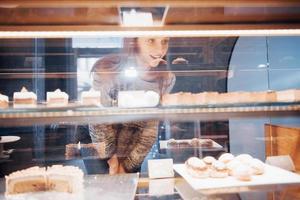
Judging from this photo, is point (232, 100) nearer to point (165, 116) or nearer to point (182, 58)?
point (165, 116)

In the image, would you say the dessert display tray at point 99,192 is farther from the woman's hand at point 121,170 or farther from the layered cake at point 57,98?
the layered cake at point 57,98

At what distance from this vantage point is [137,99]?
1.20 m

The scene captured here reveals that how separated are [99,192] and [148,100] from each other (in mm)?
402

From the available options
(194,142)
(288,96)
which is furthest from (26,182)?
(288,96)

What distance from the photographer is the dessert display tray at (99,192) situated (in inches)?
41.9

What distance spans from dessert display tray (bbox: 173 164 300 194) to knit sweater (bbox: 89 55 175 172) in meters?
0.32

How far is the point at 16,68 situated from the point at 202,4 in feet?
4.99

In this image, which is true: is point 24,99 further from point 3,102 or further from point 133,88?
point 133,88

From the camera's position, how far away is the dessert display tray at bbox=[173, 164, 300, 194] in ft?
3.53

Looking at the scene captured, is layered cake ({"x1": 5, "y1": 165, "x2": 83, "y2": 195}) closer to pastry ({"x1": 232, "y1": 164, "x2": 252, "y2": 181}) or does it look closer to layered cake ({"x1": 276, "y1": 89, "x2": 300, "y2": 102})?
pastry ({"x1": 232, "y1": 164, "x2": 252, "y2": 181})

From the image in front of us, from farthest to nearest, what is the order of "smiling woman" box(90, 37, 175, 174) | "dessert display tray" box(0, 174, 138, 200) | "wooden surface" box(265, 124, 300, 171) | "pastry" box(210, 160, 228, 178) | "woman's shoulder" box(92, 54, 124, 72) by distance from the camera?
1. "woman's shoulder" box(92, 54, 124, 72)
2. "smiling woman" box(90, 37, 175, 174)
3. "wooden surface" box(265, 124, 300, 171)
4. "pastry" box(210, 160, 228, 178)
5. "dessert display tray" box(0, 174, 138, 200)

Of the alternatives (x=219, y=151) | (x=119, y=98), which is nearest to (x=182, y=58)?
(x=219, y=151)

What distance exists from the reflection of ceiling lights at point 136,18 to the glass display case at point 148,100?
0.02m

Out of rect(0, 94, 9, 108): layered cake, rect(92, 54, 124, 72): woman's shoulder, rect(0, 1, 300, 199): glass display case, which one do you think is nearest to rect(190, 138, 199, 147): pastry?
rect(0, 1, 300, 199): glass display case
